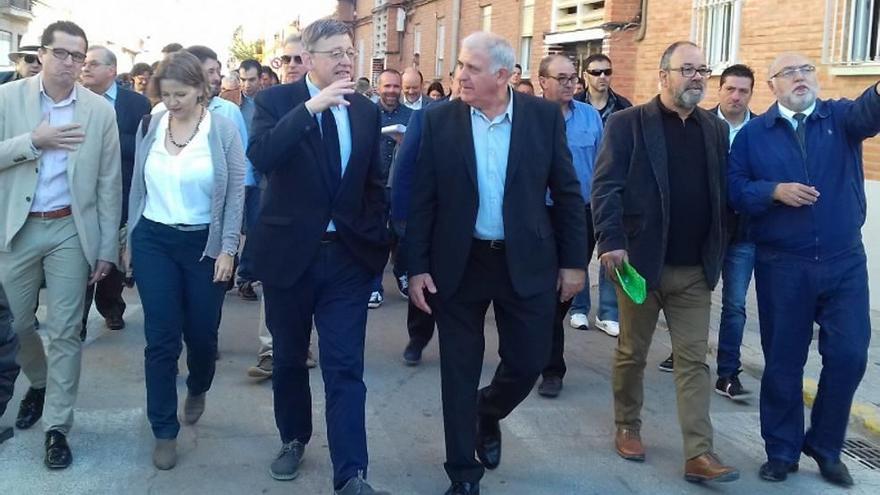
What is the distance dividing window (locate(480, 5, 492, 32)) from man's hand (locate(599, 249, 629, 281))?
16.5 metres

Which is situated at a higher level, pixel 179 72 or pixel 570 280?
pixel 179 72

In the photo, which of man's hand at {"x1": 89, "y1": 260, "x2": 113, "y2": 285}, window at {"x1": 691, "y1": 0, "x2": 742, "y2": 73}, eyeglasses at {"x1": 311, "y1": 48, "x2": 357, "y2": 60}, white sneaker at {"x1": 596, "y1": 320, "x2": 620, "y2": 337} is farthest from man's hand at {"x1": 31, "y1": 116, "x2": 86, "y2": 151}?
window at {"x1": 691, "y1": 0, "x2": 742, "y2": 73}

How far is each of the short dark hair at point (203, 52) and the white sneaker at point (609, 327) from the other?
365 centimetres

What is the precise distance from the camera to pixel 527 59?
61.9 feet

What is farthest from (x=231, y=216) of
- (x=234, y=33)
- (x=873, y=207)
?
(x=234, y=33)

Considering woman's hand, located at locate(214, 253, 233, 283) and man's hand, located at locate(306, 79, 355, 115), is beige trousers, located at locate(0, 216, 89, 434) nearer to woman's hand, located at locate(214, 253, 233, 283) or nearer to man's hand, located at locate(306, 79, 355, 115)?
woman's hand, located at locate(214, 253, 233, 283)

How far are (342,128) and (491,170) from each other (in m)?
0.68

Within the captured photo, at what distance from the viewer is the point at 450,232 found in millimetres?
4379

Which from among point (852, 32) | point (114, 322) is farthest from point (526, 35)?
point (114, 322)

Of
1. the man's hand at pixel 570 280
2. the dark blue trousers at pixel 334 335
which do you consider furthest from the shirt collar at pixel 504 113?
the dark blue trousers at pixel 334 335

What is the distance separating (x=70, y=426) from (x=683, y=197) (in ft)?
10.4

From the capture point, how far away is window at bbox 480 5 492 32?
68.6 feet

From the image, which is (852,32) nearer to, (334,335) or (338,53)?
(338,53)

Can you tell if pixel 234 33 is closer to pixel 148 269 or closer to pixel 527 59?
pixel 527 59
